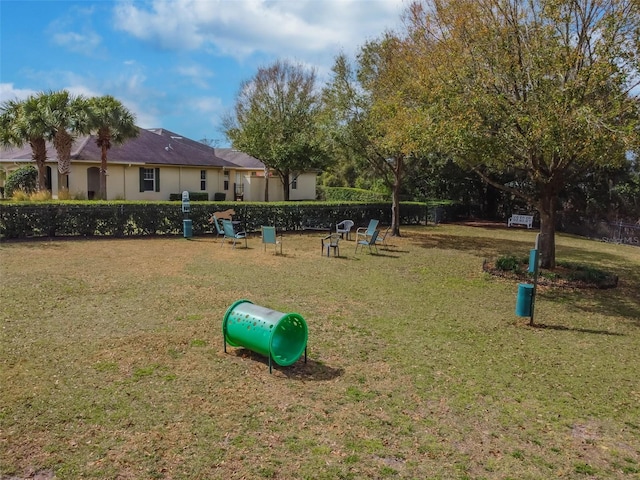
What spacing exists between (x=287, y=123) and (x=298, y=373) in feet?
86.0

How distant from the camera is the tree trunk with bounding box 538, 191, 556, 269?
11.4m

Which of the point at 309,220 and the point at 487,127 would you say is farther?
the point at 309,220

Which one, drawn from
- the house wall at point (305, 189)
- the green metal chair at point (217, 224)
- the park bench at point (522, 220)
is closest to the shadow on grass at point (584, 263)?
the park bench at point (522, 220)

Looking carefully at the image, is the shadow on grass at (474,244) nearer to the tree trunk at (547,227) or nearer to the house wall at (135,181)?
the tree trunk at (547,227)

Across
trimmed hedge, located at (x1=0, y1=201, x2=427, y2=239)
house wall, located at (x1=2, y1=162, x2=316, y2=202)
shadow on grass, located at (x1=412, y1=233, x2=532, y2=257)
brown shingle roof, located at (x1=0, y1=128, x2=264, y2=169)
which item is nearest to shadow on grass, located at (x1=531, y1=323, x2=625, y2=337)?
shadow on grass, located at (x1=412, y1=233, x2=532, y2=257)

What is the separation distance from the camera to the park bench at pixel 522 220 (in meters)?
25.5

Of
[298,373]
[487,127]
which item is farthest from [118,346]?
[487,127]

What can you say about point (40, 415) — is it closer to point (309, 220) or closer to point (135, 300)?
point (135, 300)

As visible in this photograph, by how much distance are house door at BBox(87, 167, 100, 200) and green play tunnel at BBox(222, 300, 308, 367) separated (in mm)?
24957

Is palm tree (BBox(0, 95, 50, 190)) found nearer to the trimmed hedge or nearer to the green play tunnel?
the trimmed hedge

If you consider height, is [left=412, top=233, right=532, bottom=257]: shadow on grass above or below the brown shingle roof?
below

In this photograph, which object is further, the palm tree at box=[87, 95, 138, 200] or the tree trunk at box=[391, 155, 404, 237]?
the palm tree at box=[87, 95, 138, 200]

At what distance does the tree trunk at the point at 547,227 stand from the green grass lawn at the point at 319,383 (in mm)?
1800

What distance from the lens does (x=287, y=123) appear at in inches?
1176
